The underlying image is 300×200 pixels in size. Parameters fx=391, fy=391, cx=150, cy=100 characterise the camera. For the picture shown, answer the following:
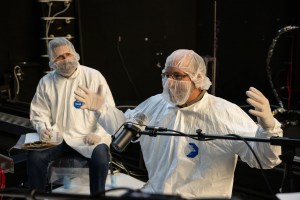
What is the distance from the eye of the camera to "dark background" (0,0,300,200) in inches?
173

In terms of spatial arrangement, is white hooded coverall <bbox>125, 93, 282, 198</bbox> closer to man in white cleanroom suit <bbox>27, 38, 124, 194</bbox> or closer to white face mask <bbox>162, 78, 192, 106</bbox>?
white face mask <bbox>162, 78, 192, 106</bbox>

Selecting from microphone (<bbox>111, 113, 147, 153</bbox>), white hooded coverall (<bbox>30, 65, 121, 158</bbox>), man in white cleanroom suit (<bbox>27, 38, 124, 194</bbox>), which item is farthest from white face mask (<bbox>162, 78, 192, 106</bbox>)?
white hooded coverall (<bbox>30, 65, 121, 158</bbox>)

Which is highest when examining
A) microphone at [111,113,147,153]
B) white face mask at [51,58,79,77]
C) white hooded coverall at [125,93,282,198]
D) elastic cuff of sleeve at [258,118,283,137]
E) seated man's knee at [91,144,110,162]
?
white face mask at [51,58,79,77]

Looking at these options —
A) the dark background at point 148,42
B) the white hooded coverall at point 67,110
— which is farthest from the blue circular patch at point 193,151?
the dark background at point 148,42

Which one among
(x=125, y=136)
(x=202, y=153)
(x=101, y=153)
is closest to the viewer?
(x=125, y=136)

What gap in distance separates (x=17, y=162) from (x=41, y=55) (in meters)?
1.56

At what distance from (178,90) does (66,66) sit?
120 cm

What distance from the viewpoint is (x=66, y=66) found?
113 inches

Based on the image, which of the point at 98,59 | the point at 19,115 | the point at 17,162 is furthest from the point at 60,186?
the point at 98,59

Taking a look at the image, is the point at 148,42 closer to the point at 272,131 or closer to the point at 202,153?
the point at 202,153

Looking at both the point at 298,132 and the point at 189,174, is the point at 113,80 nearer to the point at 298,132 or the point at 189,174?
the point at 298,132

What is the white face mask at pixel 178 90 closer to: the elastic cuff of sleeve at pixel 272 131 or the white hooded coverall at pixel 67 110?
the elastic cuff of sleeve at pixel 272 131

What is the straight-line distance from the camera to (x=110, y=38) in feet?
15.5

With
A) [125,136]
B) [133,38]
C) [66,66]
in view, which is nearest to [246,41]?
[133,38]
